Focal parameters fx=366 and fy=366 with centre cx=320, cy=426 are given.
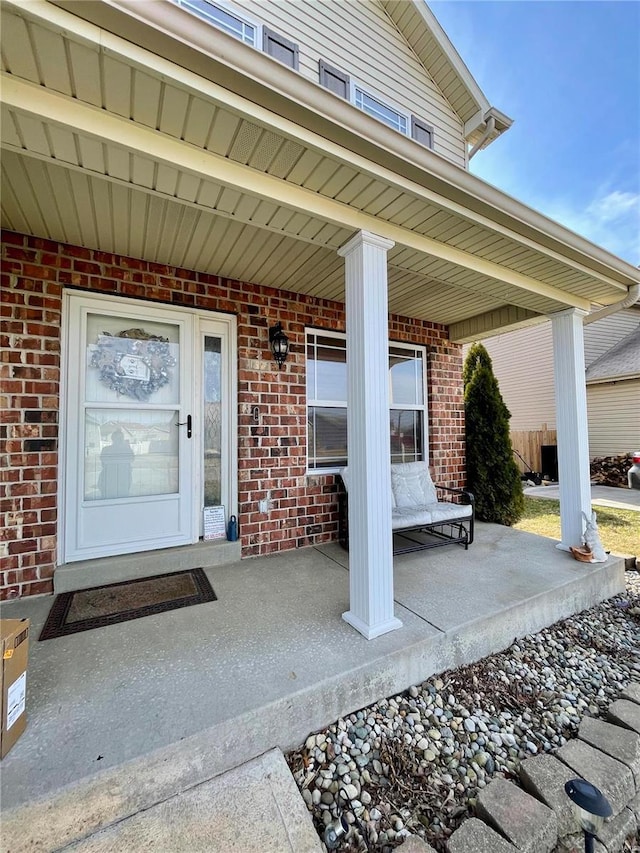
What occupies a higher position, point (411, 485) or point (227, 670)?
point (411, 485)

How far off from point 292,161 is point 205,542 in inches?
116

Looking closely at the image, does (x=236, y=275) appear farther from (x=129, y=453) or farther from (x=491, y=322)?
(x=491, y=322)

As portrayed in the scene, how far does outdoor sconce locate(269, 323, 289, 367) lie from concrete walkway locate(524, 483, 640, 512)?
19.6 feet

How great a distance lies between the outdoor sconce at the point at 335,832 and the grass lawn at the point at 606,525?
10.8ft

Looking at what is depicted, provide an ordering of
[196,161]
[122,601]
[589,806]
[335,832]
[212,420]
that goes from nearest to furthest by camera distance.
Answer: [589,806], [335,832], [196,161], [122,601], [212,420]

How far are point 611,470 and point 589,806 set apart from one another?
→ 10057mm

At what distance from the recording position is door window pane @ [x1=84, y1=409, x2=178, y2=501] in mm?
2971

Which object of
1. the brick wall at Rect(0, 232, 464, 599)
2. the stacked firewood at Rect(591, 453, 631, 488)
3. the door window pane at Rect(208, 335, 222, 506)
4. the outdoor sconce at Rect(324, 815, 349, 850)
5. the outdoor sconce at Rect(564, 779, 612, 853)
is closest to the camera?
the outdoor sconce at Rect(564, 779, 612, 853)

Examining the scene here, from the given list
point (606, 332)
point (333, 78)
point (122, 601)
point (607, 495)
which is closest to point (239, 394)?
point (122, 601)

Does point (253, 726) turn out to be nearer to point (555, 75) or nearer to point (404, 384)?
point (404, 384)

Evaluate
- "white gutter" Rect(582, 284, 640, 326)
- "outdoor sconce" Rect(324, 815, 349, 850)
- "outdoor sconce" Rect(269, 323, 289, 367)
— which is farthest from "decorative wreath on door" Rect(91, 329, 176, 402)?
"white gutter" Rect(582, 284, 640, 326)

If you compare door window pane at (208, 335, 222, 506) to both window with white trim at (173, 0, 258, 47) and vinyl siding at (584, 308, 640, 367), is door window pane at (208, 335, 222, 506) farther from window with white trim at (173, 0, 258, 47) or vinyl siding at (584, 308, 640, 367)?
vinyl siding at (584, 308, 640, 367)

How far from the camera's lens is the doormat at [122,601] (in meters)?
2.27

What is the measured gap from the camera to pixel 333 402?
4.05 meters
